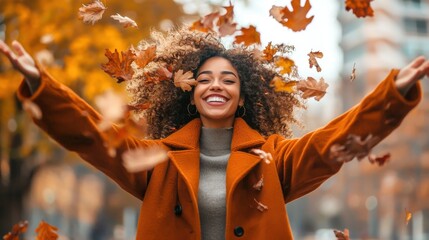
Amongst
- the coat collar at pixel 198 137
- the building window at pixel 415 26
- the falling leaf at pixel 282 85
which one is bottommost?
the coat collar at pixel 198 137

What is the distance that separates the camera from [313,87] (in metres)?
4.04

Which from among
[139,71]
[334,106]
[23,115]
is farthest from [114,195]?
[139,71]

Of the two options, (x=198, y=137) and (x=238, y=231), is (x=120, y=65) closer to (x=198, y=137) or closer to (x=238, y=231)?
(x=198, y=137)

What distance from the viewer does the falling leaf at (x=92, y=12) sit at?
4160 millimetres

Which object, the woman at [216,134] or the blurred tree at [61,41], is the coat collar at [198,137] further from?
the blurred tree at [61,41]

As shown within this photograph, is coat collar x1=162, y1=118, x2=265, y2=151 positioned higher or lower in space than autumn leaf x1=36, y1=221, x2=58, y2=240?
higher

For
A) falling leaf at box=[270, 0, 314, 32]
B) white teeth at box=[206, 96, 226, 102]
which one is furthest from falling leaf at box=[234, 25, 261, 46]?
white teeth at box=[206, 96, 226, 102]

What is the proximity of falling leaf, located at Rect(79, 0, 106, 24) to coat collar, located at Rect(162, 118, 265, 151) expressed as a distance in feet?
2.42

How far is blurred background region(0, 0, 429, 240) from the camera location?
37.5ft

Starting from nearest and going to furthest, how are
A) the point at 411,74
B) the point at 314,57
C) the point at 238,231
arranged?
the point at 411,74
the point at 238,231
the point at 314,57

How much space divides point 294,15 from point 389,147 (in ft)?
90.7

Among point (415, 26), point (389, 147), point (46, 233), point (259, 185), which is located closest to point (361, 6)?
point (259, 185)

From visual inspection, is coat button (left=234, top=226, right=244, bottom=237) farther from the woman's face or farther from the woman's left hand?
the woman's left hand

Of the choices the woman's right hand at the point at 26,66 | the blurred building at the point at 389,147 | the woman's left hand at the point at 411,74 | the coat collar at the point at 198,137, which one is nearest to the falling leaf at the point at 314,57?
the coat collar at the point at 198,137
